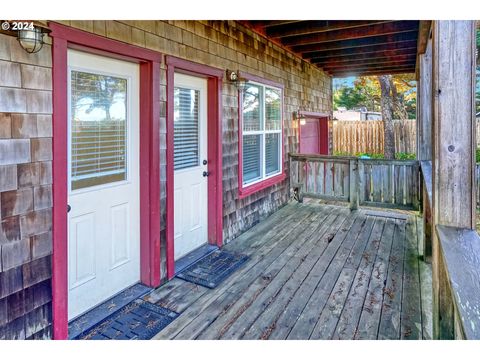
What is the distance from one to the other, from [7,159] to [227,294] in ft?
6.29

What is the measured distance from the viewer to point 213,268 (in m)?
3.51

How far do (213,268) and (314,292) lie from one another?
1053mm

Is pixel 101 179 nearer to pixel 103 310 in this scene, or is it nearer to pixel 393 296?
pixel 103 310

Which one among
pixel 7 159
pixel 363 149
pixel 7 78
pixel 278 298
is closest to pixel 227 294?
pixel 278 298

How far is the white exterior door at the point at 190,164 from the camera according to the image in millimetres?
3617

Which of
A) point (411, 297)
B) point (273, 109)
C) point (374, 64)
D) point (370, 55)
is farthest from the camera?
point (374, 64)

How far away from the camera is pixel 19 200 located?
6.81 ft

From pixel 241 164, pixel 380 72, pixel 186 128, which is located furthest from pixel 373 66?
pixel 186 128

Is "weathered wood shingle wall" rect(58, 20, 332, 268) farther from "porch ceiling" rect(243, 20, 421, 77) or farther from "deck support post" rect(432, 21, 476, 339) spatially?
"deck support post" rect(432, 21, 476, 339)

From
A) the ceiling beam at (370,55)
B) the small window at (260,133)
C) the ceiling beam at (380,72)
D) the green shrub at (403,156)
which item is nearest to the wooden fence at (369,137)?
the green shrub at (403,156)

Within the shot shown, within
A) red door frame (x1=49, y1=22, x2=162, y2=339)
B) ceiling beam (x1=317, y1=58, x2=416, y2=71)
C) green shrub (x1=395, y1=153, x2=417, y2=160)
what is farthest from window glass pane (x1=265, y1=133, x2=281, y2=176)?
green shrub (x1=395, y1=153, x2=417, y2=160)

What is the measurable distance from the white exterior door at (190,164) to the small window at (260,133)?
738 mm

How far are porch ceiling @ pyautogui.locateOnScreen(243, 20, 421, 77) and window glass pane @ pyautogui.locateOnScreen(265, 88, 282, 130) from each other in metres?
0.81

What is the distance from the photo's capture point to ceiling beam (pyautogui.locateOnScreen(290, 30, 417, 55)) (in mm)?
5141
